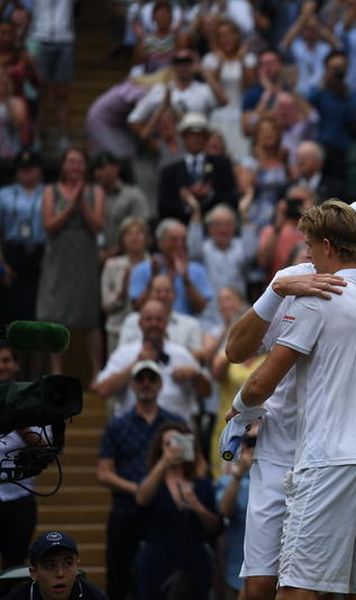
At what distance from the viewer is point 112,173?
16656 mm

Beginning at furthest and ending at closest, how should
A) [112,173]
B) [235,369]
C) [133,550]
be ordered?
[112,173] < [235,369] < [133,550]

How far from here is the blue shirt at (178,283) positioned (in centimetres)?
1512

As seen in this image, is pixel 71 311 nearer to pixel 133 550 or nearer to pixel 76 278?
pixel 76 278

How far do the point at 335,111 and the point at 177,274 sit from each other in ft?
13.2

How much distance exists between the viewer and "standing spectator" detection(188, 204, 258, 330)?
15883mm

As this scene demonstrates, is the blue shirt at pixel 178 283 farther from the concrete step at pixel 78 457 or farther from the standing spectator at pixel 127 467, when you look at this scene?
the standing spectator at pixel 127 467

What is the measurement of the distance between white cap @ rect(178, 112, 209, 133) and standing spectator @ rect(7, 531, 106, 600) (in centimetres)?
822

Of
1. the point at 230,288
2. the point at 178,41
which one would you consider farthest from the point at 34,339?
the point at 178,41

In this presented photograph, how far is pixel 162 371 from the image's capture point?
1375 cm

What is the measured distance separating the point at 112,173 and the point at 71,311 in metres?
1.54

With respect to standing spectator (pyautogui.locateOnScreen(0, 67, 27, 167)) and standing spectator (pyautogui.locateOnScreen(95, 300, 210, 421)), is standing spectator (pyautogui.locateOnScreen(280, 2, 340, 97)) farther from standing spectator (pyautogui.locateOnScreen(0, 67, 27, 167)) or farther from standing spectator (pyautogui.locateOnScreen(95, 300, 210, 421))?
standing spectator (pyautogui.locateOnScreen(95, 300, 210, 421))

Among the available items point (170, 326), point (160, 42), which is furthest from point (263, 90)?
point (170, 326)

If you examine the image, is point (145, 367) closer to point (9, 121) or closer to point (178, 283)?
point (178, 283)

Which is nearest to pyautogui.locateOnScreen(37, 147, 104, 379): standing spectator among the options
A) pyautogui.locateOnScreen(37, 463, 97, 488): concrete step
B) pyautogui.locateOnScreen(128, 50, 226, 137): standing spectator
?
pyautogui.locateOnScreen(37, 463, 97, 488): concrete step
